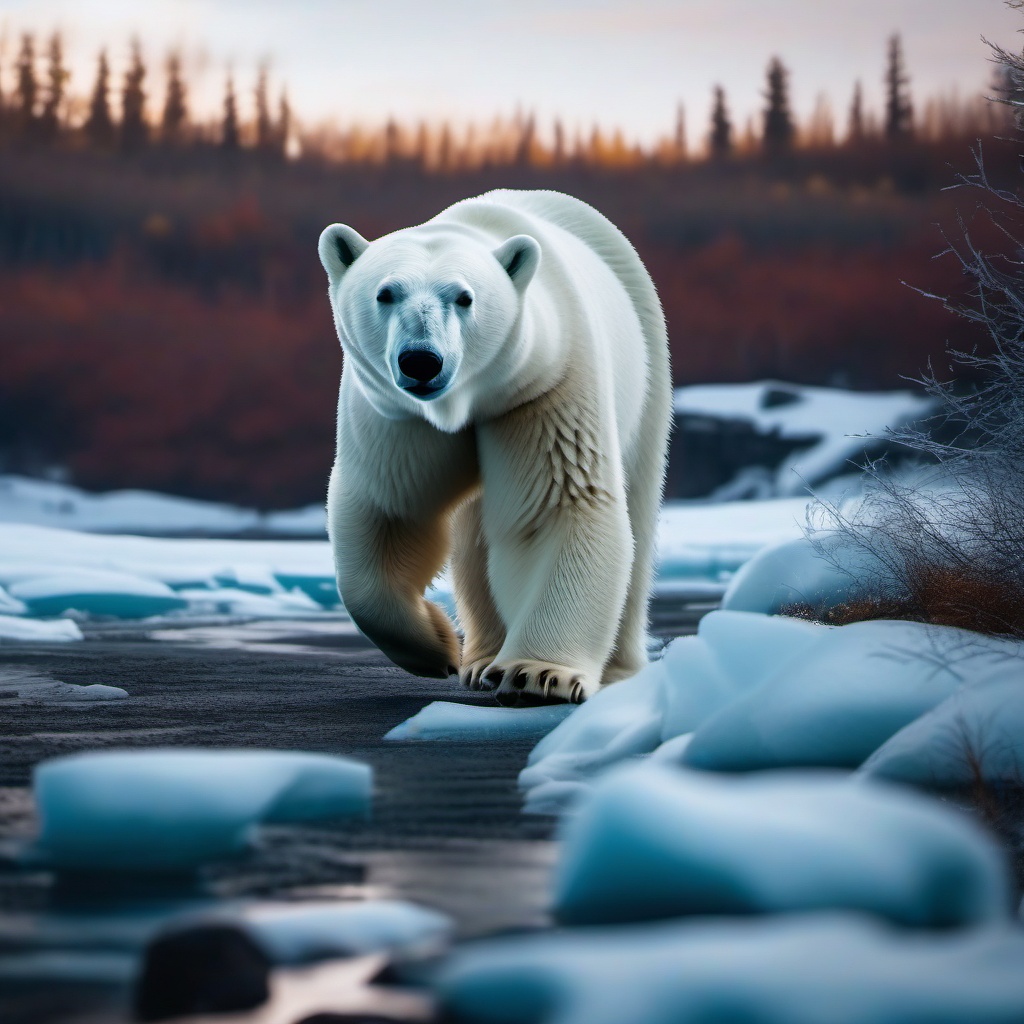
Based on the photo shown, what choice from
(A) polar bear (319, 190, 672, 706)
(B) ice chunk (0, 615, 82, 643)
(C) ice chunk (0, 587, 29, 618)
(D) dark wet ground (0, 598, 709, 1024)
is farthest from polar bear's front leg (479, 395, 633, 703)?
(C) ice chunk (0, 587, 29, 618)

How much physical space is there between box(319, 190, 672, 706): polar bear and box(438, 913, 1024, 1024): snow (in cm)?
240

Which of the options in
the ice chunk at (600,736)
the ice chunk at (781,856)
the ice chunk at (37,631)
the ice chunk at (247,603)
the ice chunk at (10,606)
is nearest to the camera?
the ice chunk at (781,856)

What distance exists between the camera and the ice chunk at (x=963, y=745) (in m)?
2.63

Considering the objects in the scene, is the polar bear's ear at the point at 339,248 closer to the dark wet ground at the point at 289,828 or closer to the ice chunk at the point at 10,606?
the dark wet ground at the point at 289,828

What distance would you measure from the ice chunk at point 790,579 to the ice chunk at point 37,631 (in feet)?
11.3

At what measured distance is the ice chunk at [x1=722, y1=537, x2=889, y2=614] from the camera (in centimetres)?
679

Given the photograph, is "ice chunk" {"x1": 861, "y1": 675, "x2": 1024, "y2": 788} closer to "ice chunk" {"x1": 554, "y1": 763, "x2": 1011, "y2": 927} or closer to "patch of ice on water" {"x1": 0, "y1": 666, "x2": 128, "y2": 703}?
"ice chunk" {"x1": 554, "y1": 763, "x2": 1011, "y2": 927}

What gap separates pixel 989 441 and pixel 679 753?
198 centimetres

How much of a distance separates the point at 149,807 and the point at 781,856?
37.0 inches

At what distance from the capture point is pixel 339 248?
4.28m

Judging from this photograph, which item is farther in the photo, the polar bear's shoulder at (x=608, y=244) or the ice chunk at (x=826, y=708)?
the polar bear's shoulder at (x=608, y=244)

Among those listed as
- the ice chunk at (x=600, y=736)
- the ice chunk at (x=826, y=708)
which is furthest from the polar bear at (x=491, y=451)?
the ice chunk at (x=826, y=708)

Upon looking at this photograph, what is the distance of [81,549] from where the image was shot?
1360 cm

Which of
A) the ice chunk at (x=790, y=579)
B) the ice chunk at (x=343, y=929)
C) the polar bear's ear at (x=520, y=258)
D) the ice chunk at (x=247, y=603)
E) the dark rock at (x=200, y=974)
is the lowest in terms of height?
the ice chunk at (x=247, y=603)
